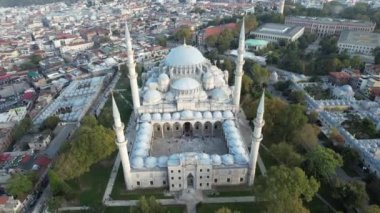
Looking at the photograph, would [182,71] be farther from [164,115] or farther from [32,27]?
[32,27]

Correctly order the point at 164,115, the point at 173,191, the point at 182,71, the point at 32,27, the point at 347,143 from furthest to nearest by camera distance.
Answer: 1. the point at 32,27
2. the point at 182,71
3. the point at 164,115
4. the point at 347,143
5. the point at 173,191

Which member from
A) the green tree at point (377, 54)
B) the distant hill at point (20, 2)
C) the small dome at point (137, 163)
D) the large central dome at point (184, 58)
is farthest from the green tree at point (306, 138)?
the distant hill at point (20, 2)

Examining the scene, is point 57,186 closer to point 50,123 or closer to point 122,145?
point 122,145

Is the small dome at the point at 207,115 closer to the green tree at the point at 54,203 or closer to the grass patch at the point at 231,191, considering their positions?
the grass patch at the point at 231,191

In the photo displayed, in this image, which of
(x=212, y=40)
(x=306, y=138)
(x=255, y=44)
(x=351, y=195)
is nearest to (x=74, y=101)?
(x=212, y=40)

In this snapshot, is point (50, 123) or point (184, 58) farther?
point (184, 58)

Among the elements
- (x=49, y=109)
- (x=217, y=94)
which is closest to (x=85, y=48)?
(x=49, y=109)
